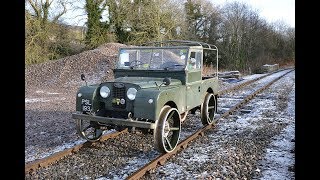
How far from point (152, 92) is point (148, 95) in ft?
0.32

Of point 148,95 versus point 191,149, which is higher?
point 148,95

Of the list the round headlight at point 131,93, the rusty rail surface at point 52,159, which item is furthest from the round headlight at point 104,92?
the rusty rail surface at point 52,159

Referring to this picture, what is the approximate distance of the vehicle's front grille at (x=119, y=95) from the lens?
5871 millimetres

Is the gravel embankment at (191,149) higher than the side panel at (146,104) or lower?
lower

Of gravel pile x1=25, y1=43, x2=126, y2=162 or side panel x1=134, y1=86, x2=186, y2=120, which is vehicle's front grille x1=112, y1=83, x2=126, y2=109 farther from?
gravel pile x1=25, y1=43, x2=126, y2=162

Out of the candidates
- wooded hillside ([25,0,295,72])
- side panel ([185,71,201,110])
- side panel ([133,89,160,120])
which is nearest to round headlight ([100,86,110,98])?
side panel ([133,89,160,120])

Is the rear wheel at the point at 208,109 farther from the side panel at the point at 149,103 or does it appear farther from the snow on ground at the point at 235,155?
the side panel at the point at 149,103

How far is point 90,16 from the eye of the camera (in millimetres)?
29953

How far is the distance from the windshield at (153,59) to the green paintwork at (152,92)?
0.10 m

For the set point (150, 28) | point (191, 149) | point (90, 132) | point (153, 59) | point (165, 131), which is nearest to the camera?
point (165, 131)

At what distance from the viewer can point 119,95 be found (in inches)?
233

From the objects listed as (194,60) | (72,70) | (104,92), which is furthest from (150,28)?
(104,92)

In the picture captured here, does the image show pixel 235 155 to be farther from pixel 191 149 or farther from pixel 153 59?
pixel 153 59
